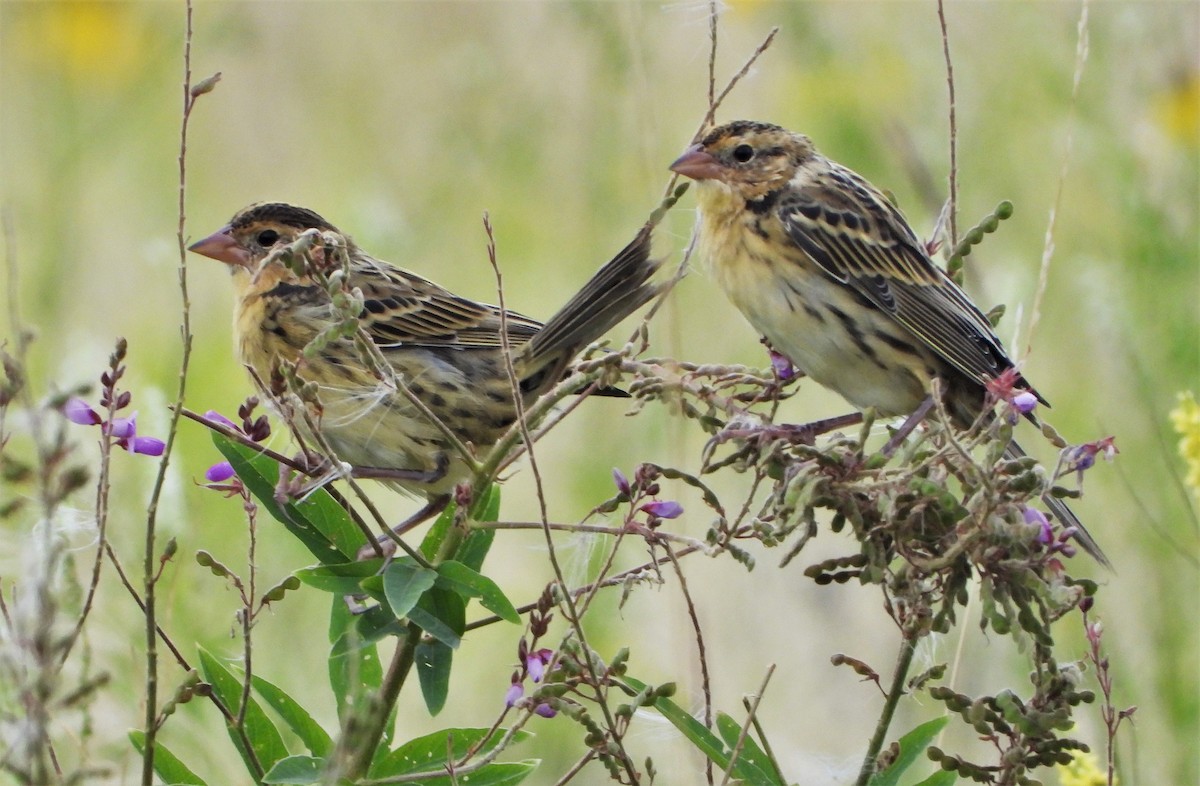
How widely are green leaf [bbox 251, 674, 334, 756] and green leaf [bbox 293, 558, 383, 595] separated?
18 centimetres

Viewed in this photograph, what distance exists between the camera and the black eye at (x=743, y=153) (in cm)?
397

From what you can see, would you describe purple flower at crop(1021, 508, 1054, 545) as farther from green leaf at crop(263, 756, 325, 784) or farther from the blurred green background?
green leaf at crop(263, 756, 325, 784)

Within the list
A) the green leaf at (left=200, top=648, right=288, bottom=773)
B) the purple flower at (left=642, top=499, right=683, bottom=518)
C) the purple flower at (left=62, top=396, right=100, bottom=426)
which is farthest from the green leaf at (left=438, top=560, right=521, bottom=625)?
the purple flower at (left=62, top=396, right=100, bottom=426)

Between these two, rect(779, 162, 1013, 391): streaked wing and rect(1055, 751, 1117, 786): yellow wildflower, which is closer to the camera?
rect(1055, 751, 1117, 786): yellow wildflower

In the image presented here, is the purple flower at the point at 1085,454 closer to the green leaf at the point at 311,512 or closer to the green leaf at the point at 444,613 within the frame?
the green leaf at the point at 444,613

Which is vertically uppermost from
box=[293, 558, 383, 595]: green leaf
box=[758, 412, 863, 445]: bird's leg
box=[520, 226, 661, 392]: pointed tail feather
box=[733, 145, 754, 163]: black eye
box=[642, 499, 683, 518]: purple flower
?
box=[733, 145, 754, 163]: black eye

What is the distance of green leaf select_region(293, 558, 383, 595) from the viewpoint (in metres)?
2.52

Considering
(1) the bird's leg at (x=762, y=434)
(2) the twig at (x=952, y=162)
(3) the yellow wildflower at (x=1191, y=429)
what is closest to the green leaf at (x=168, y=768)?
(1) the bird's leg at (x=762, y=434)

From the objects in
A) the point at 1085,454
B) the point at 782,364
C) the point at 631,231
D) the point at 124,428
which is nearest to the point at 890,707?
the point at 1085,454

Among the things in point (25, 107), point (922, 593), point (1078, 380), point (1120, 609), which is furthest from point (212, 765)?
point (25, 107)

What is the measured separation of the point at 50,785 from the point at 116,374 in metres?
0.60

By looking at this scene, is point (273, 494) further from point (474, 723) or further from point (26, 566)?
point (474, 723)

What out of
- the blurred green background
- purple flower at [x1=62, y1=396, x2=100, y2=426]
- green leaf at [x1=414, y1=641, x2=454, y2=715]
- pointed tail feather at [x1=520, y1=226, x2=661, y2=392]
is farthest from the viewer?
the blurred green background

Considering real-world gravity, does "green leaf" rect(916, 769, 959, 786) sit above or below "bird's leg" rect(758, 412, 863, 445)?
below
